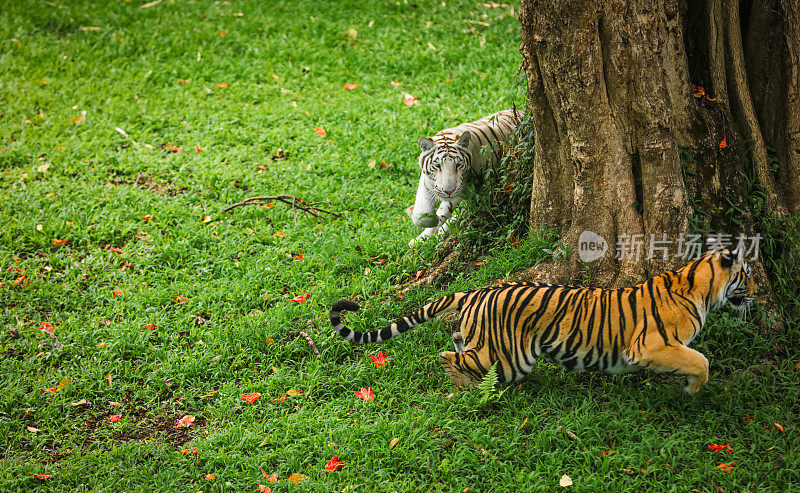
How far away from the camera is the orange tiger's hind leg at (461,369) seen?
4402 mm

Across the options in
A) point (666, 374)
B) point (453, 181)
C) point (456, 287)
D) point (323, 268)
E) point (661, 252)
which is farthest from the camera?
point (323, 268)

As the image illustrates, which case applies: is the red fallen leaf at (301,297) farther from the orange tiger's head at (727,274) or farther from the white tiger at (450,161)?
the orange tiger's head at (727,274)

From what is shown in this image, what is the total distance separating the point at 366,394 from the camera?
4.70 metres

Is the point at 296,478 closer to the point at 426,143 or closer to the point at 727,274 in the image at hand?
the point at 727,274

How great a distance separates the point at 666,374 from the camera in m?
4.39

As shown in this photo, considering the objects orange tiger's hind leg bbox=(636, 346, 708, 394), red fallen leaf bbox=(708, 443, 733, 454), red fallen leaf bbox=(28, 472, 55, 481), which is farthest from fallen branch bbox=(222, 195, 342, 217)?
red fallen leaf bbox=(708, 443, 733, 454)

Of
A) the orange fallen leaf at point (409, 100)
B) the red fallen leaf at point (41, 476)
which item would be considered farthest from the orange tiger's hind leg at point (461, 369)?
the orange fallen leaf at point (409, 100)

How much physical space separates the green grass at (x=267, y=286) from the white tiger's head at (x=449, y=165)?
2.03ft

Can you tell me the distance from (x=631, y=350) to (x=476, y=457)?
1097 millimetres

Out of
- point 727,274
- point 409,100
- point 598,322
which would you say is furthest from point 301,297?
point 409,100

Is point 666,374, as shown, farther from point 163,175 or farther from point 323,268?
point 163,175

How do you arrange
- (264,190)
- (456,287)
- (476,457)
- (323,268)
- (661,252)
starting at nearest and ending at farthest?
1. (476,457)
2. (661,252)
3. (456,287)
4. (323,268)
5. (264,190)

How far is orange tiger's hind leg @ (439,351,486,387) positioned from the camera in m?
4.40

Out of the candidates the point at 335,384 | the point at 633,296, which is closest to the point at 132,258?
the point at 335,384
